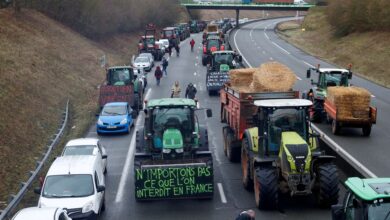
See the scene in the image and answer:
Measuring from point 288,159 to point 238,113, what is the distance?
545cm

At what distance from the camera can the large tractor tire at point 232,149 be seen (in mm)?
21656

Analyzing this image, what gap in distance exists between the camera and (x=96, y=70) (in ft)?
163

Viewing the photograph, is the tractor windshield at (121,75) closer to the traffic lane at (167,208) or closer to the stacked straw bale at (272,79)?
the stacked straw bale at (272,79)

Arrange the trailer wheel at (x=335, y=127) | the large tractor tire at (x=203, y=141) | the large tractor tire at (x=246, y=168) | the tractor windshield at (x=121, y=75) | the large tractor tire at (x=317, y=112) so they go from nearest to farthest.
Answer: the large tractor tire at (x=246, y=168)
the large tractor tire at (x=203, y=141)
the trailer wheel at (x=335, y=127)
the large tractor tire at (x=317, y=112)
the tractor windshield at (x=121, y=75)

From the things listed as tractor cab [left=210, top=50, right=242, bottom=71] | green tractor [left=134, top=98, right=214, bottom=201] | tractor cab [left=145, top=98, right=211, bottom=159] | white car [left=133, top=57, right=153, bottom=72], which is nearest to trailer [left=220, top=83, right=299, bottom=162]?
green tractor [left=134, top=98, right=214, bottom=201]

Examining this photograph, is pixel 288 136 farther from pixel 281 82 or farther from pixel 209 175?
pixel 281 82

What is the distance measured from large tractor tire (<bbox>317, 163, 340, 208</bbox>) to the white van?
573cm

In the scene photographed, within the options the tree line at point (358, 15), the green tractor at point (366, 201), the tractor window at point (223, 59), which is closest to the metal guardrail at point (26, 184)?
the green tractor at point (366, 201)

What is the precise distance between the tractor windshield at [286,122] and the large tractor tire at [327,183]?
124cm

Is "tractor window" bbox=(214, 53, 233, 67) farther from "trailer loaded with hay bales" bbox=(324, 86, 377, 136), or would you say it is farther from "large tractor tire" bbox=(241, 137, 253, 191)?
"large tractor tire" bbox=(241, 137, 253, 191)

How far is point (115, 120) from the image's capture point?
1133 inches

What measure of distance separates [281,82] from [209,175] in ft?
20.0

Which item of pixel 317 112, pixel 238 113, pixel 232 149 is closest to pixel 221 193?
pixel 238 113

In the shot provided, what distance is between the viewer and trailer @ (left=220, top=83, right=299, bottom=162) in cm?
1964
